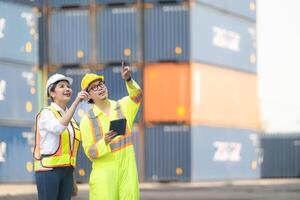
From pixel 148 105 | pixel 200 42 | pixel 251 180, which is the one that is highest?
pixel 200 42

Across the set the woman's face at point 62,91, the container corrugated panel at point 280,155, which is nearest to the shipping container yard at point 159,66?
the container corrugated panel at point 280,155

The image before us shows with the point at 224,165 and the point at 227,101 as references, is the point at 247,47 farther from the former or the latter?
the point at 224,165

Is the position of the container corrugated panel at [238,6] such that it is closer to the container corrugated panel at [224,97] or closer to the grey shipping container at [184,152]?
the container corrugated panel at [224,97]

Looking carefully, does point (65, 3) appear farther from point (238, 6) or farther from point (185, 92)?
point (238, 6)

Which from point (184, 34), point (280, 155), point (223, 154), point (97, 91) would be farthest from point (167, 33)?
point (97, 91)

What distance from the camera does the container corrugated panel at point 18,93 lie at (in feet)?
83.7

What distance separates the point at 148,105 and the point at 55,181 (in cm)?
2304

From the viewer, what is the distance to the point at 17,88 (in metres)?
26.1

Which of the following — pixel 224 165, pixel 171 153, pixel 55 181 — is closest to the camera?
pixel 55 181

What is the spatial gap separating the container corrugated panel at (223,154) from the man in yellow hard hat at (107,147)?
2263 centimetres

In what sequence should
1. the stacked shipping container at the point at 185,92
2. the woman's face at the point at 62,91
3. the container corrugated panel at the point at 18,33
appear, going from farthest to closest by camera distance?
the stacked shipping container at the point at 185,92 < the container corrugated panel at the point at 18,33 < the woman's face at the point at 62,91

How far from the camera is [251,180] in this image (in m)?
34.5

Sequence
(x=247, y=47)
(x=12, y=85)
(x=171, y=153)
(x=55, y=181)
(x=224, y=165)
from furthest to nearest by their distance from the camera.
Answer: (x=247, y=47), (x=224, y=165), (x=171, y=153), (x=12, y=85), (x=55, y=181)

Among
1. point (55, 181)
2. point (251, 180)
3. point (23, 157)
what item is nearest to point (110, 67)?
point (23, 157)
